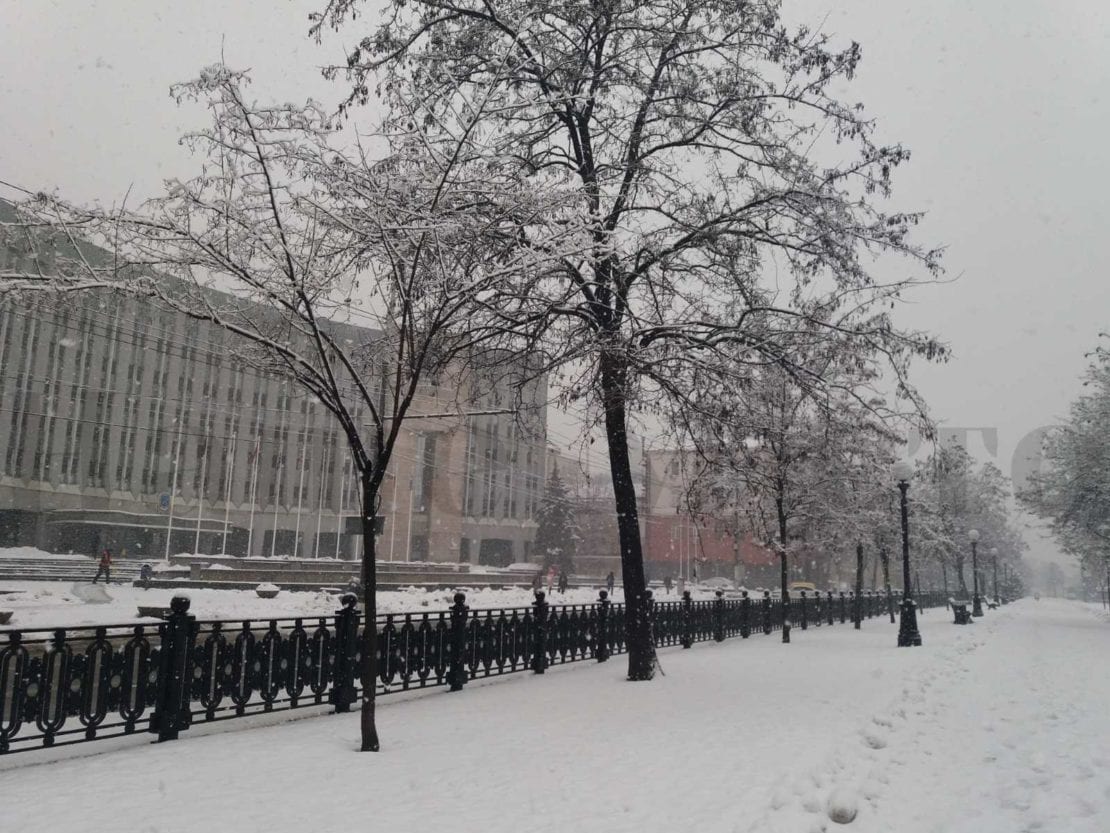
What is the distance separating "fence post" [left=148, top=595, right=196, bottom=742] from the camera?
285 inches

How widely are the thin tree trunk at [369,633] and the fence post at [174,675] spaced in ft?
5.66

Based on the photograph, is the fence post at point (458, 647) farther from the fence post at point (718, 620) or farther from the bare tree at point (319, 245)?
the fence post at point (718, 620)

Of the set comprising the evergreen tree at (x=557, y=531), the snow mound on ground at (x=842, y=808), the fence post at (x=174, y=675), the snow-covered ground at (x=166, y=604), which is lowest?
the snow-covered ground at (x=166, y=604)

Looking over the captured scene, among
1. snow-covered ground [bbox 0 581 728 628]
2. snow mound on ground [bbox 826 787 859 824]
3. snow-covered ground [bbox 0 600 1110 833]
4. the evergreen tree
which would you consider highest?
the evergreen tree

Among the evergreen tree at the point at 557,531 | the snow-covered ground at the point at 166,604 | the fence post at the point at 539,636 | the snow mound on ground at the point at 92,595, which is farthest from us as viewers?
the evergreen tree at the point at 557,531

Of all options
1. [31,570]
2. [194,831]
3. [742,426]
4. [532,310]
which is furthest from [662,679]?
[31,570]

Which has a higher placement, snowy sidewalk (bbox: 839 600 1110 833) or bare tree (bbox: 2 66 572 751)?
bare tree (bbox: 2 66 572 751)

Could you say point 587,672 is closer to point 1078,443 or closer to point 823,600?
point 823,600

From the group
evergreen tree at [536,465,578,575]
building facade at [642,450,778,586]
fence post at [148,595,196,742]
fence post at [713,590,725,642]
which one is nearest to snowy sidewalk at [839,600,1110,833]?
fence post at [148,595,196,742]

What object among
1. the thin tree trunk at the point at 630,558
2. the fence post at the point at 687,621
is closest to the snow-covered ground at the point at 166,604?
the fence post at the point at 687,621

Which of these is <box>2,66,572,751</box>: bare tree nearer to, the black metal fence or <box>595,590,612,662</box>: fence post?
the black metal fence

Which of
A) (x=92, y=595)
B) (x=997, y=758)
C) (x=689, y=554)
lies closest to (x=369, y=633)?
(x=997, y=758)

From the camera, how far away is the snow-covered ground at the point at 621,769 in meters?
5.05

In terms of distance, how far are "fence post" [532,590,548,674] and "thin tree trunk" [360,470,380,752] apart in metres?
6.00
